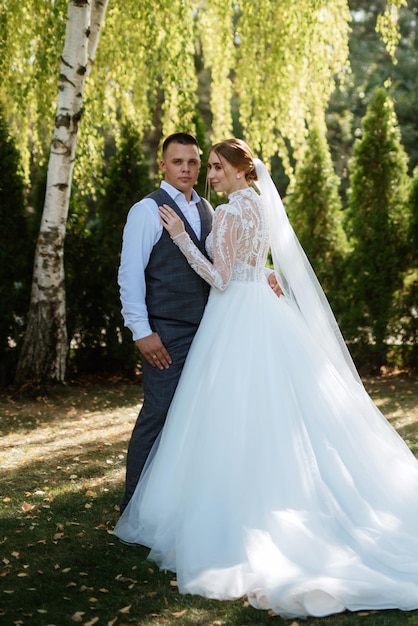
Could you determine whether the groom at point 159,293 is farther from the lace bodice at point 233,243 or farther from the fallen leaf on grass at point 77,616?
the fallen leaf on grass at point 77,616

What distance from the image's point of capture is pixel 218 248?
3.79 m

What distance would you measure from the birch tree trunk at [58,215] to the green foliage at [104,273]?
3.06 ft

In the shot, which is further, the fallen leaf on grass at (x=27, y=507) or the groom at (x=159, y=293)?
the fallen leaf on grass at (x=27, y=507)

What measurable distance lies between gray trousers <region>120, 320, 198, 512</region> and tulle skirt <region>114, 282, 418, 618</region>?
92mm

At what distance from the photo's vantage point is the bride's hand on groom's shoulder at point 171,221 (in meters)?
3.80

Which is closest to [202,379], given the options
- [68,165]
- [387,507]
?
[387,507]

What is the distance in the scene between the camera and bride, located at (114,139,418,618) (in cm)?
309

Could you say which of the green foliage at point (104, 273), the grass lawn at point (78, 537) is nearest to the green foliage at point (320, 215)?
the green foliage at point (104, 273)

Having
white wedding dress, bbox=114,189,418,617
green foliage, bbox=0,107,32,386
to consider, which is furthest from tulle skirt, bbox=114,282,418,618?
green foliage, bbox=0,107,32,386

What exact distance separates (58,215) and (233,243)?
12.6ft

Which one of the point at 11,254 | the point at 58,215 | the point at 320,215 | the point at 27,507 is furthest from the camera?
the point at 320,215

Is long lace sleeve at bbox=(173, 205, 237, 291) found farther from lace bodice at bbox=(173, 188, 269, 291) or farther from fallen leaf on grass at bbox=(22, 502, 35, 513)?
fallen leaf on grass at bbox=(22, 502, 35, 513)

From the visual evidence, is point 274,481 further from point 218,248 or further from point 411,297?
point 411,297

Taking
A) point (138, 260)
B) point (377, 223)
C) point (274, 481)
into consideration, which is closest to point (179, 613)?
point (274, 481)
